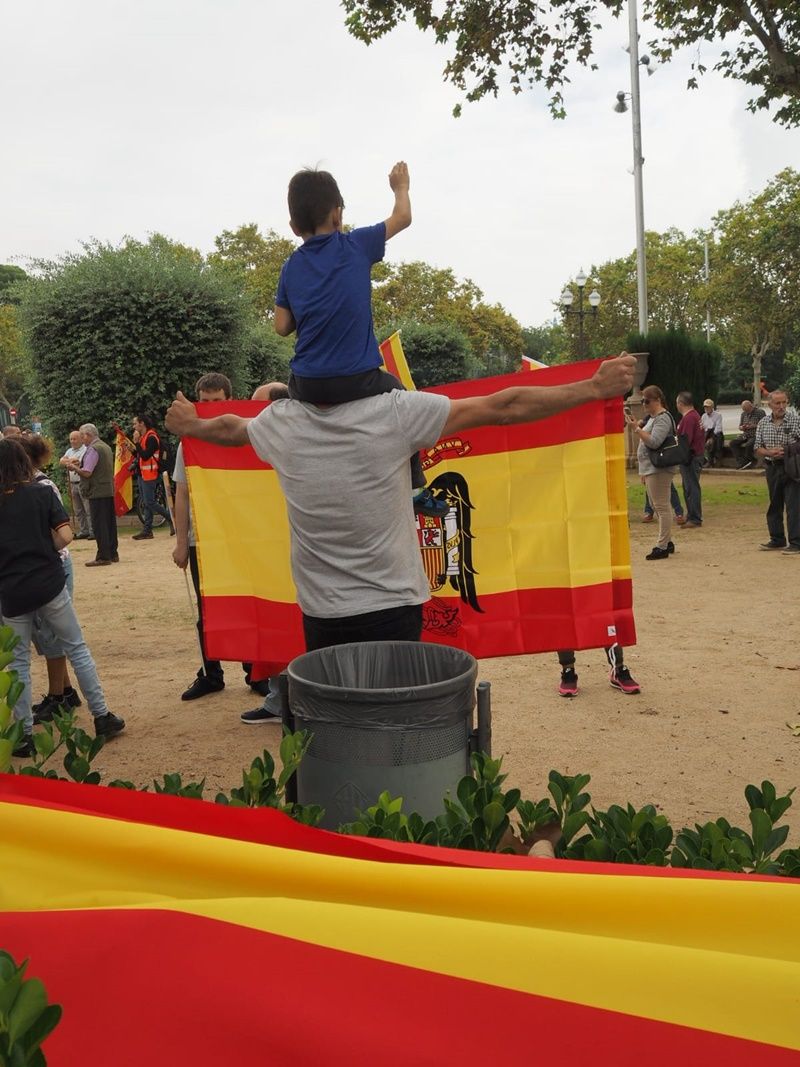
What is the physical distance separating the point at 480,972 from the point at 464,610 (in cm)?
327

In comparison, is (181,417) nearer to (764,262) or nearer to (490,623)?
(490,623)

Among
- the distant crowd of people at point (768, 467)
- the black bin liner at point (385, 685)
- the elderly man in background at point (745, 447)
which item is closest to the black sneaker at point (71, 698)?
the black bin liner at point (385, 685)

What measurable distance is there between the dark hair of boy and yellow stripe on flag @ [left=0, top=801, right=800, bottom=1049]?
13.7 ft

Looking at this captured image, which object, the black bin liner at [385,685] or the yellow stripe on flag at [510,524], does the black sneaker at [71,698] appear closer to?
the yellow stripe on flag at [510,524]

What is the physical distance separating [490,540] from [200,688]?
3022 millimetres

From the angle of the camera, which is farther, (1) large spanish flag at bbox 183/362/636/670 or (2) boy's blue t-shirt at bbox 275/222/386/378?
(1) large spanish flag at bbox 183/362/636/670

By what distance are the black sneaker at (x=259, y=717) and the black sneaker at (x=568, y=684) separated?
1898 mm

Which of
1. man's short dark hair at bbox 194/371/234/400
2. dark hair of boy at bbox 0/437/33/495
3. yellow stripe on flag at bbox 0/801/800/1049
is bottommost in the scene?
yellow stripe on flag at bbox 0/801/800/1049

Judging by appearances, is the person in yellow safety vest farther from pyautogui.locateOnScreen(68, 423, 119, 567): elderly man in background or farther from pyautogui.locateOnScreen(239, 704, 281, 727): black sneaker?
pyautogui.locateOnScreen(239, 704, 281, 727): black sneaker

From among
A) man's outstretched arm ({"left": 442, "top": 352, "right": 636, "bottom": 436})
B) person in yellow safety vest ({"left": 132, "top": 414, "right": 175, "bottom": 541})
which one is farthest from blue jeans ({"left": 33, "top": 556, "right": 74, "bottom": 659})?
person in yellow safety vest ({"left": 132, "top": 414, "right": 175, "bottom": 541})

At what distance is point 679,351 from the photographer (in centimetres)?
2283

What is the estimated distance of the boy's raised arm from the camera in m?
2.95

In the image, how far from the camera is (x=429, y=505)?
14.8 ft

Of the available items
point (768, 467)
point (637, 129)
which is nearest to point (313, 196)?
point (768, 467)
